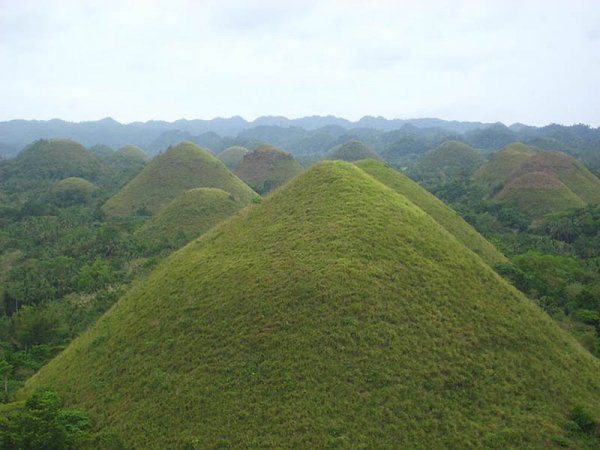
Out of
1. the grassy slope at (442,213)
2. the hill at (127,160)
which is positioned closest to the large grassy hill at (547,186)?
the grassy slope at (442,213)

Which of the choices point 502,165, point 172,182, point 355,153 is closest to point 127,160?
point 355,153

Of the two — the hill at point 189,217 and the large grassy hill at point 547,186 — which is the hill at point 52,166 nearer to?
the hill at point 189,217

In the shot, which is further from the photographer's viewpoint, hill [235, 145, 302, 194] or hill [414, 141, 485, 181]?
hill [414, 141, 485, 181]

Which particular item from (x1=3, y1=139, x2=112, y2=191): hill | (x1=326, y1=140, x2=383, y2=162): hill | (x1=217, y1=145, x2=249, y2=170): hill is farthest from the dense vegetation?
(x1=3, y1=139, x2=112, y2=191): hill

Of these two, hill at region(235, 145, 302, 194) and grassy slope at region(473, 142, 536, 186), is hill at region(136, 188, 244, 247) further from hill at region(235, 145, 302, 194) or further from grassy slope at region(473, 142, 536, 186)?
grassy slope at region(473, 142, 536, 186)

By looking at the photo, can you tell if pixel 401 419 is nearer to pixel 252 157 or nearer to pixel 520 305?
pixel 520 305

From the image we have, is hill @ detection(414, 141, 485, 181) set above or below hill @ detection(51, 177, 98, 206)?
above

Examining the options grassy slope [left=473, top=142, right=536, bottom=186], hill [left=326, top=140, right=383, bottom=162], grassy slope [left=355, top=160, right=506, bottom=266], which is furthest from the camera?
hill [left=326, top=140, right=383, bottom=162]

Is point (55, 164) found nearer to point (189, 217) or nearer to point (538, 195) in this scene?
point (189, 217)
